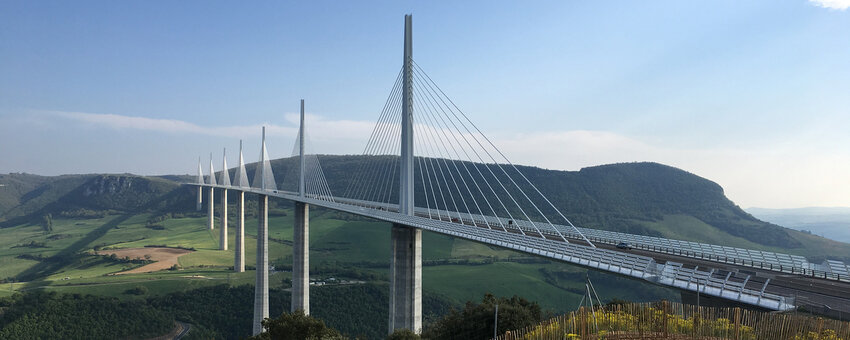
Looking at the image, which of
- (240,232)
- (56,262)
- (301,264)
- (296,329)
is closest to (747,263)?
(296,329)

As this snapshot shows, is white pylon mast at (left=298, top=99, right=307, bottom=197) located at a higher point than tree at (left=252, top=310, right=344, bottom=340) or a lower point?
higher

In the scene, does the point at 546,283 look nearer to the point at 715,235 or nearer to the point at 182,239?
the point at 715,235

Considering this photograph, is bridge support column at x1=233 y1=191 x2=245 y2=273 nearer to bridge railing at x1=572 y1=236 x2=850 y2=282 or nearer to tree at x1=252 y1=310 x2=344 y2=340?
tree at x1=252 y1=310 x2=344 y2=340

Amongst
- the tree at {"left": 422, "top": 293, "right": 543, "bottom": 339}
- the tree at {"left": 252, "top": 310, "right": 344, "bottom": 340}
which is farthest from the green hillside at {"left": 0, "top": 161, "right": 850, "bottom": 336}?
the tree at {"left": 252, "top": 310, "right": 344, "bottom": 340}

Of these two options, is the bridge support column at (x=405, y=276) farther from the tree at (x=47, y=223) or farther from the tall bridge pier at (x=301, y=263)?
the tree at (x=47, y=223)

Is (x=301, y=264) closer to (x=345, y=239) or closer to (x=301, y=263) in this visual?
(x=301, y=263)

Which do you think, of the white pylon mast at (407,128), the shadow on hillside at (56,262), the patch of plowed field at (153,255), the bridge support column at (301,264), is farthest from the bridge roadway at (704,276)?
the shadow on hillside at (56,262)
